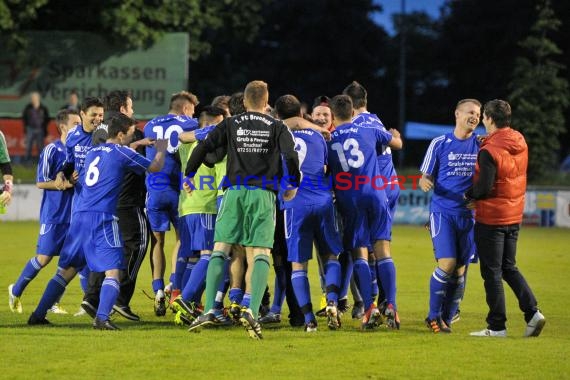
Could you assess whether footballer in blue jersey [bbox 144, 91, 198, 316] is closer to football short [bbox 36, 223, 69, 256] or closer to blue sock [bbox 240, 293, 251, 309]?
football short [bbox 36, 223, 69, 256]

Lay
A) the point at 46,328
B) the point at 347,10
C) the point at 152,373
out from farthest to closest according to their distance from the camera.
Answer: the point at 347,10 < the point at 46,328 < the point at 152,373

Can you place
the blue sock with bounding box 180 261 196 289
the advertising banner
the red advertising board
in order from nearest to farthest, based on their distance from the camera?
the blue sock with bounding box 180 261 196 289 → the red advertising board → the advertising banner

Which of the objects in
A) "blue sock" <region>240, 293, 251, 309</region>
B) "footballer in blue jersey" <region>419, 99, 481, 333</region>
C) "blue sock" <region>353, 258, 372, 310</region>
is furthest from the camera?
"blue sock" <region>353, 258, 372, 310</region>

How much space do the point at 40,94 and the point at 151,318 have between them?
20134 millimetres

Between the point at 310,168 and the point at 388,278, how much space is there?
1.33 metres

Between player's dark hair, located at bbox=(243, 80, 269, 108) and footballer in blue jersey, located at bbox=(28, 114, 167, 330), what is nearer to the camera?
player's dark hair, located at bbox=(243, 80, 269, 108)

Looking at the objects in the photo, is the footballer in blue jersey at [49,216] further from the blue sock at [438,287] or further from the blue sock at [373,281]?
the blue sock at [438,287]

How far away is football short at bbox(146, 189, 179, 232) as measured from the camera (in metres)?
13.1

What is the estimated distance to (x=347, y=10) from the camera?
6338cm

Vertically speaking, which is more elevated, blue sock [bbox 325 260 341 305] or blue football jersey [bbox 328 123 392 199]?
blue football jersey [bbox 328 123 392 199]

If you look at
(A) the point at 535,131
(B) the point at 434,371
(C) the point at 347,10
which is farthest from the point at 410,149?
(B) the point at 434,371

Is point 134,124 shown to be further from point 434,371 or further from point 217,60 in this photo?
point 217,60

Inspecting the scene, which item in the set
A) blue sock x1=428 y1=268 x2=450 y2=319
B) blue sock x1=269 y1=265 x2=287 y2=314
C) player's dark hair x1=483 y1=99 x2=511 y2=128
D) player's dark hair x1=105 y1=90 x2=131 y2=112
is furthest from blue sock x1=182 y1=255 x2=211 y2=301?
player's dark hair x1=483 y1=99 x2=511 y2=128

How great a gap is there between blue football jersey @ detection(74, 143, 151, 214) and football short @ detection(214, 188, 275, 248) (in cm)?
96
